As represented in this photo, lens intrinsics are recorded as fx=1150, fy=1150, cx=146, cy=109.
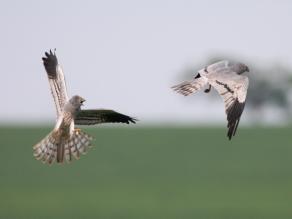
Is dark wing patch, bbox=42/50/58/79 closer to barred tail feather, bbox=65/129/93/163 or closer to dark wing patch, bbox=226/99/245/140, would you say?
barred tail feather, bbox=65/129/93/163

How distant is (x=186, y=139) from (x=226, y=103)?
35.0 metres

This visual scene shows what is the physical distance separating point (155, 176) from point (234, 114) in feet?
106

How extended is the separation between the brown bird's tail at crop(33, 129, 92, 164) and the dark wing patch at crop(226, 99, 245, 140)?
1226 millimetres

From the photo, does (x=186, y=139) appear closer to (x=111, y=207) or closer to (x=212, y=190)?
(x=212, y=190)

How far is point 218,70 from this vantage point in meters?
10.4

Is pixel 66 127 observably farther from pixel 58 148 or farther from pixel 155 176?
pixel 155 176

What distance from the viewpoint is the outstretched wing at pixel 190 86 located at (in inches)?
393

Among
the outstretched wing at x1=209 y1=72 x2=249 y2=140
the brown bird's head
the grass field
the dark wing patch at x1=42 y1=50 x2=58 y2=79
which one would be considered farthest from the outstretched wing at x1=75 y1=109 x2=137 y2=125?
the grass field

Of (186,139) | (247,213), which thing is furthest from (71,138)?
(186,139)

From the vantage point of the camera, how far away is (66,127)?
938 cm

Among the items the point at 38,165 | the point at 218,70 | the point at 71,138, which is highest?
the point at 38,165

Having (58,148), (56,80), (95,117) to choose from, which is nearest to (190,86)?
(95,117)

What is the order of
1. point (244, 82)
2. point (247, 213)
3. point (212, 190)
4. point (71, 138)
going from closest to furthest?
1. point (71, 138)
2. point (244, 82)
3. point (247, 213)
4. point (212, 190)

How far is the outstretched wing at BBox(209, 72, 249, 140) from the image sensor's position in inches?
381
